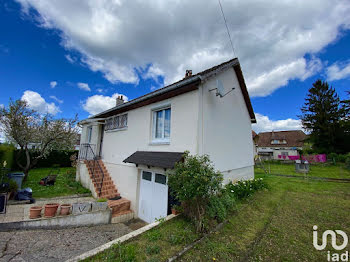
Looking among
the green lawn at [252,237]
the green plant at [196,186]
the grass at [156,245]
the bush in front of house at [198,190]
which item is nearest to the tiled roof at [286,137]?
the green lawn at [252,237]

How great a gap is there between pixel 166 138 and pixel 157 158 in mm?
1213

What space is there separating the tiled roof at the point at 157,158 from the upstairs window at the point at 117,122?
3.04 m

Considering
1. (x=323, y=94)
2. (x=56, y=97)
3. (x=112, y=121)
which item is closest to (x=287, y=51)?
(x=112, y=121)

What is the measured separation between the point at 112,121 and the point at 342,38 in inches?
738

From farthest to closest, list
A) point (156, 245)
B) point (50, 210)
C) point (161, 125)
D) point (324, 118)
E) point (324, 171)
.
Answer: point (324, 118) → point (324, 171) → point (161, 125) → point (50, 210) → point (156, 245)

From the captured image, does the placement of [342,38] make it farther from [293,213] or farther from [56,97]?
[56,97]

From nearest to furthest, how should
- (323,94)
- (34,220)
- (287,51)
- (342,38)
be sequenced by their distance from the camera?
1. (34,220)
2. (287,51)
3. (342,38)
4. (323,94)

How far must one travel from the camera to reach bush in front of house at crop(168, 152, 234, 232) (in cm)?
439

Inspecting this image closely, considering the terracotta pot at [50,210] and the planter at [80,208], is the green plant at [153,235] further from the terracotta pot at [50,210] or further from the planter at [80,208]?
the terracotta pot at [50,210]

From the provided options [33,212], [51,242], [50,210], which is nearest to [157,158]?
[51,242]

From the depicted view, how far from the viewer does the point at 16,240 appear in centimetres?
501

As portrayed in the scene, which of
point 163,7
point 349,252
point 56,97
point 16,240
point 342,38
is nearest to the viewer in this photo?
point 349,252

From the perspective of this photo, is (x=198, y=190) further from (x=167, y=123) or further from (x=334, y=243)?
(x=334, y=243)

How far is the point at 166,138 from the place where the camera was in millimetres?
7418
